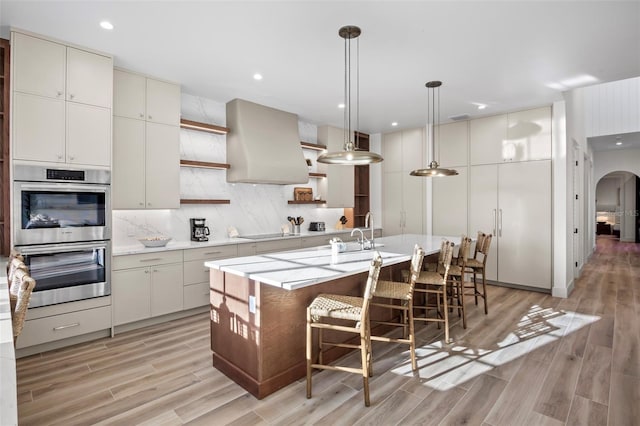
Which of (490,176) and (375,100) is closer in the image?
(375,100)

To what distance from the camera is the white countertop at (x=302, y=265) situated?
→ 7.46 ft

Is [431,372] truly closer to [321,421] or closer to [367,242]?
[321,421]

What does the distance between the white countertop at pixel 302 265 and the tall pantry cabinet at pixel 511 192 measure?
8.59 ft

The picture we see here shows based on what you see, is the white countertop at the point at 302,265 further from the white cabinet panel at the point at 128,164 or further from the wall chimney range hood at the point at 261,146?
the wall chimney range hood at the point at 261,146

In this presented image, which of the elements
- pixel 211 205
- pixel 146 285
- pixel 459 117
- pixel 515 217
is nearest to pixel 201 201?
pixel 211 205

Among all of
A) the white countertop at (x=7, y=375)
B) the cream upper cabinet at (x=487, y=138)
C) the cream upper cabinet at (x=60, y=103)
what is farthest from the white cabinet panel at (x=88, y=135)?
the cream upper cabinet at (x=487, y=138)

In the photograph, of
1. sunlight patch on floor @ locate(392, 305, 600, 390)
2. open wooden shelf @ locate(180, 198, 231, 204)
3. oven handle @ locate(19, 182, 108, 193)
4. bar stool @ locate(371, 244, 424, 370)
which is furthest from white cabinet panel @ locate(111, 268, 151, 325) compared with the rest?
sunlight patch on floor @ locate(392, 305, 600, 390)

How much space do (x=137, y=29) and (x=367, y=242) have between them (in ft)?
9.66

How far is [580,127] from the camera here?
654cm

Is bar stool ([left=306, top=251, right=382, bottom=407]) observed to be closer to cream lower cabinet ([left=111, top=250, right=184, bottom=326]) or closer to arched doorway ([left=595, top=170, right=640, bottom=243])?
cream lower cabinet ([left=111, top=250, right=184, bottom=326])

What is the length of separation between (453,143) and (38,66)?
5.74 metres

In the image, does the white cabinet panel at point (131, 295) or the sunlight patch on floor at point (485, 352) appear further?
the white cabinet panel at point (131, 295)

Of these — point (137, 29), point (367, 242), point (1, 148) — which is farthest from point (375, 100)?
point (1, 148)

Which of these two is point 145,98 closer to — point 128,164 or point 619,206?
point 128,164
